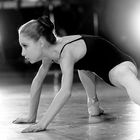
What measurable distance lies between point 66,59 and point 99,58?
13.2 inches

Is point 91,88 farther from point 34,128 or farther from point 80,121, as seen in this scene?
point 34,128

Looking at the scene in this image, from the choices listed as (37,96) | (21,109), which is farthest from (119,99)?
(37,96)

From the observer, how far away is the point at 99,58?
3154 millimetres

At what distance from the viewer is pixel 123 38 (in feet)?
37.9

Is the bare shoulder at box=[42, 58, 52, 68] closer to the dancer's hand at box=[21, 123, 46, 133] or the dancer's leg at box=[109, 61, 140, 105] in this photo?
the dancer's leg at box=[109, 61, 140, 105]

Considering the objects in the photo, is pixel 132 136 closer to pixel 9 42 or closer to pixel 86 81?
pixel 86 81

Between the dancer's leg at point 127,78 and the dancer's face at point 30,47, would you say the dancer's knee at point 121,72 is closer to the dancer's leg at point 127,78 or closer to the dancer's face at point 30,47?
the dancer's leg at point 127,78

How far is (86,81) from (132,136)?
96 cm

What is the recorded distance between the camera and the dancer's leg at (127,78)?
2830 mm

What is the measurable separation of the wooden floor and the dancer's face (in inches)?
17.6

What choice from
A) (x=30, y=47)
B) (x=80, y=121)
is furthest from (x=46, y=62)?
(x=80, y=121)

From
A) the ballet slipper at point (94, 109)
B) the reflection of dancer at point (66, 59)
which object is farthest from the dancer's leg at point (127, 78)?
the ballet slipper at point (94, 109)

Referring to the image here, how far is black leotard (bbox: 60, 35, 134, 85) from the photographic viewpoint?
10.2 ft

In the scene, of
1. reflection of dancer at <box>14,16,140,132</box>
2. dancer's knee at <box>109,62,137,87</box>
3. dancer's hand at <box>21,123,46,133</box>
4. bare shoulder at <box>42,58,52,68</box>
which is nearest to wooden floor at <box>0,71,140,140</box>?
dancer's hand at <box>21,123,46,133</box>
